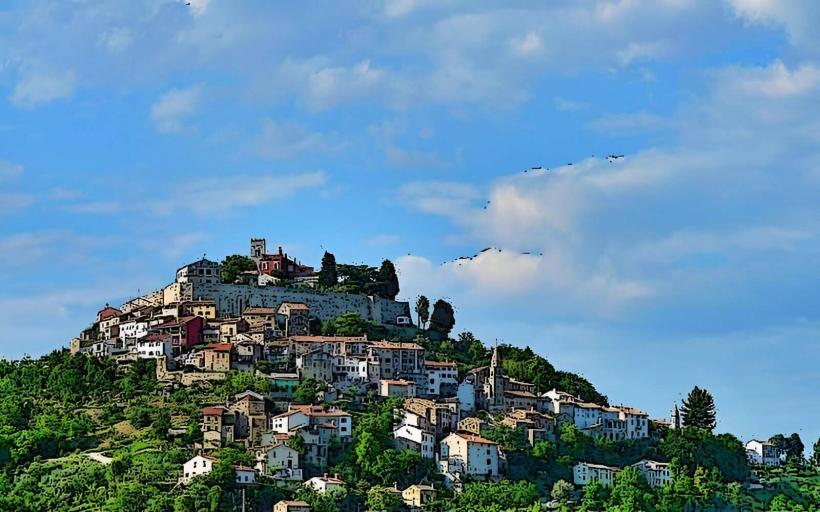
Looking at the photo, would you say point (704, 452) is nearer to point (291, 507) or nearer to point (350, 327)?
point (350, 327)

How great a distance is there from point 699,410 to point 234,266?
27343mm

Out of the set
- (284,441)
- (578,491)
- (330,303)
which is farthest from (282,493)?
(330,303)

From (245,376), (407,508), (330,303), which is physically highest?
(330,303)

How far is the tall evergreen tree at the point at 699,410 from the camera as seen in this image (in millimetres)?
91812

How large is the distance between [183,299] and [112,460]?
65.2 ft

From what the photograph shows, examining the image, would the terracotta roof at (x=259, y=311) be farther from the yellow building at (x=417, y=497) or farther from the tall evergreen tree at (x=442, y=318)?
the yellow building at (x=417, y=497)

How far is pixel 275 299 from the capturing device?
308 ft

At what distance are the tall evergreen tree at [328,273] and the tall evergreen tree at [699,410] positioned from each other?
21.0 meters

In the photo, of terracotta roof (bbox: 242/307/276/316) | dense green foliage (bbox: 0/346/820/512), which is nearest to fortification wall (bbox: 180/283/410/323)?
terracotta roof (bbox: 242/307/276/316)

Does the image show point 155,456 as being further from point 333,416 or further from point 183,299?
point 183,299

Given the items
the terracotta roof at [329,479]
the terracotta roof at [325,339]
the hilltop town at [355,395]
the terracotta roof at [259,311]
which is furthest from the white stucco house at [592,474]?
the terracotta roof at [259,311]

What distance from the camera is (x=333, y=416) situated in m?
77.4

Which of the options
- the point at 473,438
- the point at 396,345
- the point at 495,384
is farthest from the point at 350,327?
the point at 473,438

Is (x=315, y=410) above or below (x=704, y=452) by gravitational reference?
above
